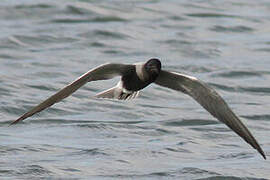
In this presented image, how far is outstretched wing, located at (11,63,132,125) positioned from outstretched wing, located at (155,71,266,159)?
47 centimetres

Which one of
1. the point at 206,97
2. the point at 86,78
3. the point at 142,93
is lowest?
the point at 142,93

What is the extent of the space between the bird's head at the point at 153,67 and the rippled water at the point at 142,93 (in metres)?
1.94

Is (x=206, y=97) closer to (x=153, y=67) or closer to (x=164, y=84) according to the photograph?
(x=164, y=84)

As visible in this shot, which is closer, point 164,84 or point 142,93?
point 164,84

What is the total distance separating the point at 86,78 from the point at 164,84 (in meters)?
1.04

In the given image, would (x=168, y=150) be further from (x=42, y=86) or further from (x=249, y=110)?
(x=42, y=86)

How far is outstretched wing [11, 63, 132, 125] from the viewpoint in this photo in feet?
25.9

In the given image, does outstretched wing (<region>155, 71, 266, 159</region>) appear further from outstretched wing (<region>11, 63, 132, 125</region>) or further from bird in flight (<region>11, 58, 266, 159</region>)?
outstretched wing (<region>11, 63, 132, 125</region>)

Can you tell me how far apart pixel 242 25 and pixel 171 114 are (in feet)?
22.9

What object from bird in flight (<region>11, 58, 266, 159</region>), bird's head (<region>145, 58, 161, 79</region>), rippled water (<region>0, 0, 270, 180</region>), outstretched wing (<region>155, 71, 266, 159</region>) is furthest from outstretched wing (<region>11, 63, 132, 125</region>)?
rippled water (<region>0, 0, 270, 180</region>)

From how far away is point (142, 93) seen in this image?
14.9m

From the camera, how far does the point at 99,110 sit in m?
13.8

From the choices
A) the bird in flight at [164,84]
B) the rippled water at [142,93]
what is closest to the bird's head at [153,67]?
the bird in flight at [164,84]

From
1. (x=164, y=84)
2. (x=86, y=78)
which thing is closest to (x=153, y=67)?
(x=86, y=78)
